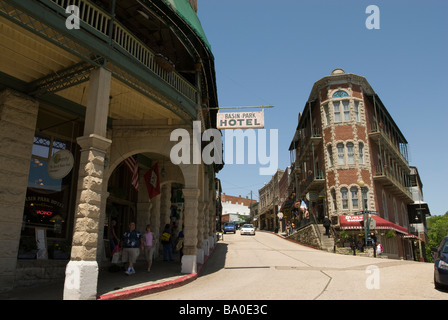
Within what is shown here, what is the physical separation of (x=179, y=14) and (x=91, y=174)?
5898 mm

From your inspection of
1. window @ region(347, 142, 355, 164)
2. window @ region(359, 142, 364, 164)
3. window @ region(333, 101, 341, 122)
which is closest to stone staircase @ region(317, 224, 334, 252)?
window @ region(347, 142, 355, 164)

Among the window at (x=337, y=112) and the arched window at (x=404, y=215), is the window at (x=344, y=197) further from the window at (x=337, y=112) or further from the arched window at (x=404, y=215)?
the arched window at (x=404, y=215)

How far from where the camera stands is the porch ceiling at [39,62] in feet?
24.7

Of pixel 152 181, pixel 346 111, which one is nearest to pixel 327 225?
pixel 346 111

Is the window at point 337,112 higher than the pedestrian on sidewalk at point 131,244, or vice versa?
the window at point 337,112

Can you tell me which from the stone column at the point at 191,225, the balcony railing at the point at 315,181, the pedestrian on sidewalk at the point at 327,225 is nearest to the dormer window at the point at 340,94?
the balcony railing at the point at 315,181

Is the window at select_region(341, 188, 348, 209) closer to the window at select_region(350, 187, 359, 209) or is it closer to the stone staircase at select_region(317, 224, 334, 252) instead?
the window at select_region(350, 187, 359, 209)

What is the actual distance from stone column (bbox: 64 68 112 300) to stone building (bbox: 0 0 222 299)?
0.02 m

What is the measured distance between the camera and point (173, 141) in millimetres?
12453

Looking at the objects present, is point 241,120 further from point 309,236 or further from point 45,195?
point 309,236

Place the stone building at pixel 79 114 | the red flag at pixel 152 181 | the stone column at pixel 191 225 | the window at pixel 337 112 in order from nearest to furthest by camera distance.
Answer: the stone building at pixel 79 114 < the stone column at pixel 191 225 < the red flag at pixel 152 181 < the window at pixel 337 112

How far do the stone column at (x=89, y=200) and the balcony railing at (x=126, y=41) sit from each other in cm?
123
